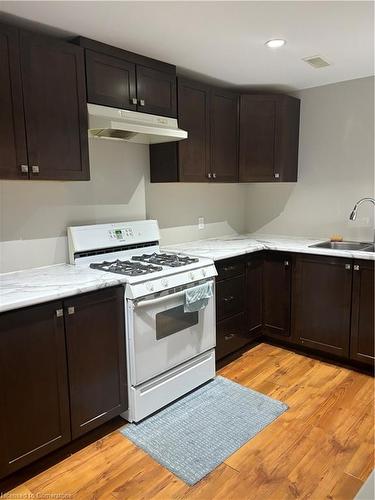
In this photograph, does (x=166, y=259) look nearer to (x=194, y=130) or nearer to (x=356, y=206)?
(x=194, y=130)

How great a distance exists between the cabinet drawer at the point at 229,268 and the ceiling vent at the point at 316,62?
5.31 feet

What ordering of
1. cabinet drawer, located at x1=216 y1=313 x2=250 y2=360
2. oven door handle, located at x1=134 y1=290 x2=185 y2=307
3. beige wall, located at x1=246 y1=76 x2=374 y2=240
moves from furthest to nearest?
beige wall, located at x1=246 y1=76 x2=374 y2=240 → cabinet drawer, located at x1=216 y1=313 x2=250 y2=360 → oven door handle, located at x1=134 y1=290 x2=185 y2=307

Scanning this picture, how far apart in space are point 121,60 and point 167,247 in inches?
61.1

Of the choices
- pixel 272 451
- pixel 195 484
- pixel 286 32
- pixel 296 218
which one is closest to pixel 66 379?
pixel 195 484

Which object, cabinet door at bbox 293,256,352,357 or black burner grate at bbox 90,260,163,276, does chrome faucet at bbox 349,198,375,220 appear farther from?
black burner grate at bbox 90,260,163,276

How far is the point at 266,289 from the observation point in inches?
135

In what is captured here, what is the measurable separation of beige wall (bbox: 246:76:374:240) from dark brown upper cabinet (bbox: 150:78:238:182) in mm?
781

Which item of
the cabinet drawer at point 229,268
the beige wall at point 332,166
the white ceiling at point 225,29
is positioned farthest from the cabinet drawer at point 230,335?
the white ceiling at point 225,29

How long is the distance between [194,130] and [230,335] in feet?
5.65

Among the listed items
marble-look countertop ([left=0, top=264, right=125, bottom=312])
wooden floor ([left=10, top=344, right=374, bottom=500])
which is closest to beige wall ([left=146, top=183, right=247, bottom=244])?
marble-look countertop ([left=0, top=264, right=125, bottom=312])

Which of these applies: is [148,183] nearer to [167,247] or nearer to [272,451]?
[167,247]

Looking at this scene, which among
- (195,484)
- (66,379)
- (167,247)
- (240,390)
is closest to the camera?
(195,484)

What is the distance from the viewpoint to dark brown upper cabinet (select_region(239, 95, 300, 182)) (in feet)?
11.3

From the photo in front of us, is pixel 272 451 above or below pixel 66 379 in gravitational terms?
below
